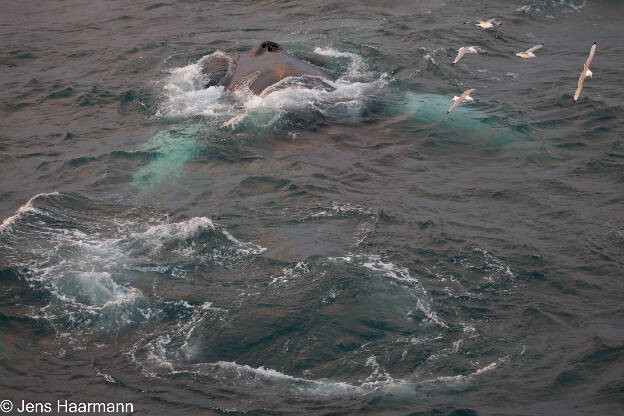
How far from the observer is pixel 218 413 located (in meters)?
9.01

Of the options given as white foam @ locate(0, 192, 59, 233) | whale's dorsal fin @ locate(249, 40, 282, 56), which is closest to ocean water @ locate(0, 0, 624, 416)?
white foam @ locate(0, 192, 59, 233)

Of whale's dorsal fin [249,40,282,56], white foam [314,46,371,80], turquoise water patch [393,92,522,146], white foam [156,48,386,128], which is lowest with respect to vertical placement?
turquoise water patch [393,92,522,146]

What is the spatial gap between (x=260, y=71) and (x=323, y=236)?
8300 mm

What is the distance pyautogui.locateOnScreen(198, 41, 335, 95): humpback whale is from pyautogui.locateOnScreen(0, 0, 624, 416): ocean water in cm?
48

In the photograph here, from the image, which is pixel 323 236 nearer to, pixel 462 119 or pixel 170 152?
pixel 170 152

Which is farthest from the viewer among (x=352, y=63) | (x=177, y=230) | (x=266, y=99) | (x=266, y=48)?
(x=352, y=63)

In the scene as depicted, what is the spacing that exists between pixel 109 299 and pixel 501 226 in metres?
7.24

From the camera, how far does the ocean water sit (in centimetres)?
966

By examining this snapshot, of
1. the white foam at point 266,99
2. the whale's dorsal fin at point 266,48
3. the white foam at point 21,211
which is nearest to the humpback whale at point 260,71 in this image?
the whale's dorsal fin at point 266,48

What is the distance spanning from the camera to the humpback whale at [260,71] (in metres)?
19.3

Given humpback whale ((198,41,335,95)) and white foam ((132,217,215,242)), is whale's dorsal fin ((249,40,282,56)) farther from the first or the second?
white foam ((132,217,215,242))

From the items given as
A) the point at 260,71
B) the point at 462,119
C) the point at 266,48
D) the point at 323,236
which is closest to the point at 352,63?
the point at 266,48

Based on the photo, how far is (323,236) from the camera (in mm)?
13109

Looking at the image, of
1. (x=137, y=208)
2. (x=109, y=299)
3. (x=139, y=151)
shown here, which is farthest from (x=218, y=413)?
(x=139, y=151)
